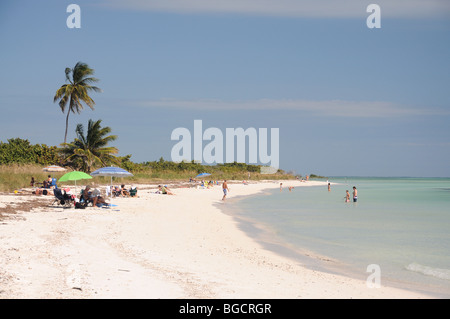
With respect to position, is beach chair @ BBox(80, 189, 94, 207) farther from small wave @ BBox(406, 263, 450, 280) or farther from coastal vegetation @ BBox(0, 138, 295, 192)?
small wave @ BBox(406, 263, 450, 280)

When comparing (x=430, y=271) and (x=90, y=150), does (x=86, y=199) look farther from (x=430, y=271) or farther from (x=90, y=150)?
(x=90, y=150)

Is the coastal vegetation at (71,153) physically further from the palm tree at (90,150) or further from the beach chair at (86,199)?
the beach chair at (86,199)

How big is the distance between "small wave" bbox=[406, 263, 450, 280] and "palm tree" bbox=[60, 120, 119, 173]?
109ft

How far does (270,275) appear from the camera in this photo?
829 centimetres

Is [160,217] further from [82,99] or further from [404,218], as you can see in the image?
[82,99]

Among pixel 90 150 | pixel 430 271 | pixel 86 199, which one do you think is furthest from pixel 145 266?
pixel 90 150

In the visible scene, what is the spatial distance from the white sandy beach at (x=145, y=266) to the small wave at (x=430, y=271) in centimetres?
231

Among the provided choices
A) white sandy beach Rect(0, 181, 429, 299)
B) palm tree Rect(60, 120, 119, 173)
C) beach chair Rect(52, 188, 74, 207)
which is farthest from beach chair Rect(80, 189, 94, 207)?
palm tree Rect(60, 120, 119, 173)

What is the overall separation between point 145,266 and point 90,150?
34703 millimetres

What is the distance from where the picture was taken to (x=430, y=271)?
33.1ft

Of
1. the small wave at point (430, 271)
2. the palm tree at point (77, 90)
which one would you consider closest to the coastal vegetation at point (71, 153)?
the palm tree at point (77, 90)

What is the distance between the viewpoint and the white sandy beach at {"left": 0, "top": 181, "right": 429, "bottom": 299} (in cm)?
649

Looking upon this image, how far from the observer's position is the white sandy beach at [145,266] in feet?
21.3
